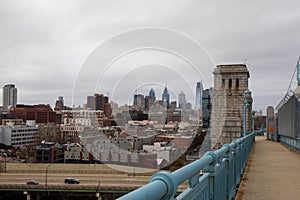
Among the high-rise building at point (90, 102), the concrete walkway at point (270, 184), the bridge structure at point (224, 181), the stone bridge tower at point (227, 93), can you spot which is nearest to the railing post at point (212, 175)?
the bridge structure at point (224, 181)

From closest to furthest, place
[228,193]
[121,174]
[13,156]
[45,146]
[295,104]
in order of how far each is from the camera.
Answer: [228,193]
[295,104]
[121,174]
[45,146]
[13,156]

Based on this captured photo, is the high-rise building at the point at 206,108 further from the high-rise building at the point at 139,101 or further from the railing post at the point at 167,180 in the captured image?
the railing post at the point at 167,180

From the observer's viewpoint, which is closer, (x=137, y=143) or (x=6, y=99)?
(x=137, y=143)

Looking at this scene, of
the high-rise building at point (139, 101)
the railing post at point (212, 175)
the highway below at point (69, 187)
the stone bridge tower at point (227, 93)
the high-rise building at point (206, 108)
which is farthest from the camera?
the highway below at point (69, 187)

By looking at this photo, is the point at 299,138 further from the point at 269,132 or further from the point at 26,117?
the point at 26,117

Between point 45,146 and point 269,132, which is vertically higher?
point 269,132

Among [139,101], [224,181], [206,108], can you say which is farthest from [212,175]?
[206,108]

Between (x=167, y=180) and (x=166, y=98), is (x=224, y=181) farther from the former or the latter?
(x=166, y=98)

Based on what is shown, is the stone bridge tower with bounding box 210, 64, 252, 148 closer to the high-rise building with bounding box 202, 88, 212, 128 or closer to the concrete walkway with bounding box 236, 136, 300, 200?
the high-rise building with bounding box 202, 88, 212, 128

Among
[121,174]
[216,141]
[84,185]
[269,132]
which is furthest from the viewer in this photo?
[121,174]

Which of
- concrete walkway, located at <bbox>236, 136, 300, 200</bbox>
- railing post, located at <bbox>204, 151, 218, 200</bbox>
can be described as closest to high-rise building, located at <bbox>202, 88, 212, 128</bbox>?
concrete walkway, located at <bbox>236, 136, 300, 200</bbox>

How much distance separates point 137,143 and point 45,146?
125 feet

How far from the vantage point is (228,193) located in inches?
178

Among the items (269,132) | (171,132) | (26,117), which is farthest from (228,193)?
(26,117)
